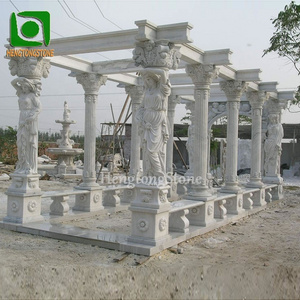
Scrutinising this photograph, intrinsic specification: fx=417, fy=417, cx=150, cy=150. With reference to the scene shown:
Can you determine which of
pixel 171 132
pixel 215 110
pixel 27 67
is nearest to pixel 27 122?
pixel 27 67

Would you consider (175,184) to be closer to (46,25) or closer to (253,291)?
(46,25)

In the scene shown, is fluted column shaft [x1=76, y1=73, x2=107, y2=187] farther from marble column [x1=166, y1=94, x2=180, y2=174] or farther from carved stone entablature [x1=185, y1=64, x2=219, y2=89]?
marble column [x1=166, y1=94, x2=180, y2=174]

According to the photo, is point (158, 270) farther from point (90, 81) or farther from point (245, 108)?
point (245, 108)

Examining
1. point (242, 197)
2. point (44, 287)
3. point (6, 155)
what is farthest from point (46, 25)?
point (6, 155)

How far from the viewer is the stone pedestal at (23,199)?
28.1 ft

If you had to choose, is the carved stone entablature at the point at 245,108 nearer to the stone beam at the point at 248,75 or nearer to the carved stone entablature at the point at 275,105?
the carved stone entablature at the point at 275,105

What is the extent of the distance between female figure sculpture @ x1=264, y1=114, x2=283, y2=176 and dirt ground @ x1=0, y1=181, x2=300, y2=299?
5540mm

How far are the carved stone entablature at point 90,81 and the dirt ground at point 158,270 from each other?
4.28 meters

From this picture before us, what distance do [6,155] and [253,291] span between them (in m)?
26.8

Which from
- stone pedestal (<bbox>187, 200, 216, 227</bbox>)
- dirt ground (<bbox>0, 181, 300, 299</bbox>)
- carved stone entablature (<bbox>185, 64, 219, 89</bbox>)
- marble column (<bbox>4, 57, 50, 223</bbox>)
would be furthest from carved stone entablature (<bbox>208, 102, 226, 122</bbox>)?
marble column (<bbox>4, 57, 50, 223</bbox>)

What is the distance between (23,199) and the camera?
855 cm

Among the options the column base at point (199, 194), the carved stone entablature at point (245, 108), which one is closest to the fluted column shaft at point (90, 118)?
the column base at point (199, 194)

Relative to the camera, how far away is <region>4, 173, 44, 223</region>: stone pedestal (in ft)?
28.1

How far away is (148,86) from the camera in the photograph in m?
7.28
